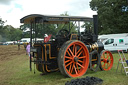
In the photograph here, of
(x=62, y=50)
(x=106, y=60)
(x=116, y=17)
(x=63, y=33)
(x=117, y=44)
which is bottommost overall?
(x=106, y=60)

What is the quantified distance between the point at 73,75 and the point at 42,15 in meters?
2.38

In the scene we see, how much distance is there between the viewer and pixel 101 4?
3331 centimetres

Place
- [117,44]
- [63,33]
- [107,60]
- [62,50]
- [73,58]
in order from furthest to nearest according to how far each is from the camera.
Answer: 1. [117,44]
2. [107,60]
3. [63,33]
4. [73,58]
5. [62,50]

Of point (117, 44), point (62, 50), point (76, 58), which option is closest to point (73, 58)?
point (76, 58)

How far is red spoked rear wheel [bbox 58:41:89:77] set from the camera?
5695 mm

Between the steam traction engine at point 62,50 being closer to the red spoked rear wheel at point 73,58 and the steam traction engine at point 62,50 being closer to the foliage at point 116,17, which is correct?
the red spoked rear wheel at point 73,58

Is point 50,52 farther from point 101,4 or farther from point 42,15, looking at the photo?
point 101,4

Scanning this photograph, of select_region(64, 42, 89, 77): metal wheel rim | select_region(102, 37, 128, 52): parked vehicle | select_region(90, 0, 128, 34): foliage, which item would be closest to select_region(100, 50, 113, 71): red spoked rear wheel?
select_region(64, 42, 89, 77): metal wheel rim

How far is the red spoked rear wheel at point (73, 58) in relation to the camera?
5.70m

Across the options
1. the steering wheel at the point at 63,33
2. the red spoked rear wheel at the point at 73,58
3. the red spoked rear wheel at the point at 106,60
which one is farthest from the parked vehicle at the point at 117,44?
the steering wheel at the point at 63,33

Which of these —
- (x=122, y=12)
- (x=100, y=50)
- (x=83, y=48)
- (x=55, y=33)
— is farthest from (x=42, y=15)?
(x=122, y=12)

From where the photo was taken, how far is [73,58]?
6070 millimetres

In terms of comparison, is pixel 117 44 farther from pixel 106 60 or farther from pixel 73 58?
pixel 73 58

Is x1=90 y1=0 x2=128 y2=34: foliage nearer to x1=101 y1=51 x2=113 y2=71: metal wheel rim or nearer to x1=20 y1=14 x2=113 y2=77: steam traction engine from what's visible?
x1=101 y1=51 x2=113 y2=71: metal wheel rim
